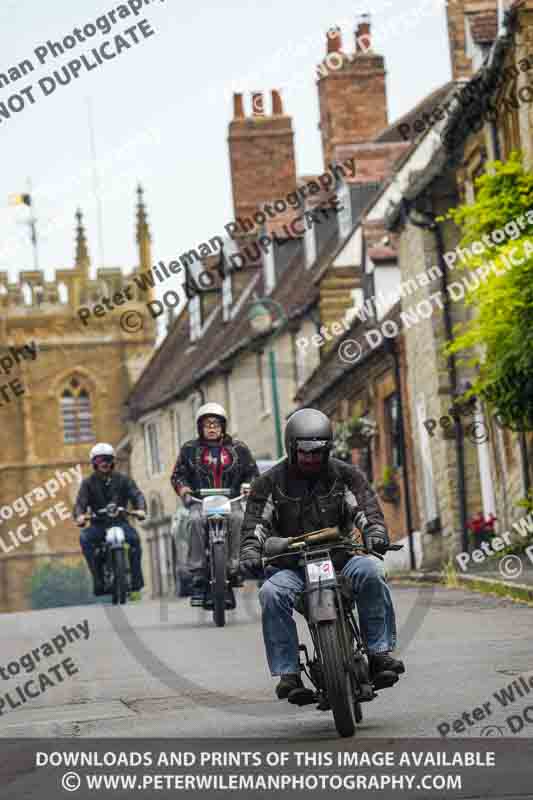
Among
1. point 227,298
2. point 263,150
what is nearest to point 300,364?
point 263,150

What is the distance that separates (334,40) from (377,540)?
116ft

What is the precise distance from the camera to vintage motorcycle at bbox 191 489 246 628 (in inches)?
609

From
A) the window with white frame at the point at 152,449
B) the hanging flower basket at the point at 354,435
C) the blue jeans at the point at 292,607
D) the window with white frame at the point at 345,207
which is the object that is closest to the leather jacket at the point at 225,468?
the blue jeans at the point at 292,607

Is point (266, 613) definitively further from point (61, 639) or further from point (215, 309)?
point (215, 309)

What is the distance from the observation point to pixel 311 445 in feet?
28.7

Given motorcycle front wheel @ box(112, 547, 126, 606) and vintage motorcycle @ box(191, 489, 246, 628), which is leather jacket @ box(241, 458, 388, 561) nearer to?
vintage motorcycle @ box(191, 489, 246, 628)

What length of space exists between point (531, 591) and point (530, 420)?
14.8 ft

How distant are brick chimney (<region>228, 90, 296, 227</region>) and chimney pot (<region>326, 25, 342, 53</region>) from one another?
27.4ft

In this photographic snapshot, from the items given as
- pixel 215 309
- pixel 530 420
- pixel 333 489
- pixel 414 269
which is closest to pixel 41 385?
pixel 215 309

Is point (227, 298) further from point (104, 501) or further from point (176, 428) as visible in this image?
point (104, 501)

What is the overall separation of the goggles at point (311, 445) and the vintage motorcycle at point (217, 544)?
267 inches

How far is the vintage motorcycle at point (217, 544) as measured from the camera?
15.5m

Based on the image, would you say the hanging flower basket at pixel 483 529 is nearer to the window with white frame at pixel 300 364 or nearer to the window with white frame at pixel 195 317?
the window with white frame at pixel 300 364

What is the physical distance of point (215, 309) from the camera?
5828 centimetres
